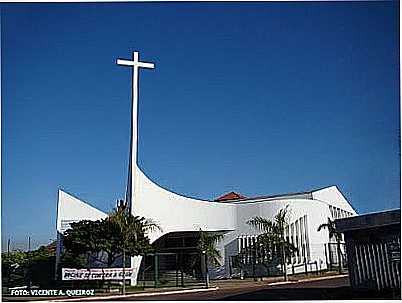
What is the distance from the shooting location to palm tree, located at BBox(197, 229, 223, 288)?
11.1 m

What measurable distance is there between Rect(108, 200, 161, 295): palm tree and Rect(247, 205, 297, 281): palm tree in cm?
140

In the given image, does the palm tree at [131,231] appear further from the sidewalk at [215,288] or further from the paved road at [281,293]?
the paved road at [281,293]

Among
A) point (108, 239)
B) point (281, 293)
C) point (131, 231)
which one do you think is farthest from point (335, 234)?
point (108, 239)

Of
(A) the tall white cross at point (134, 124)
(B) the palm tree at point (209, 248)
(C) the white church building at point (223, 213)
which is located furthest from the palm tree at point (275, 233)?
(A) the tall white cross at point (134, 124)

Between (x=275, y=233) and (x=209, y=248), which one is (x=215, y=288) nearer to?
(x=209, y=248)

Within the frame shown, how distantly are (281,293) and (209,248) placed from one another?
1.46 meters

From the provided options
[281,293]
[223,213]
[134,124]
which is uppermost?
[134,124]

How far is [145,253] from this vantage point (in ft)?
35.5

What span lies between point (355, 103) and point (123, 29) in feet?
9.30

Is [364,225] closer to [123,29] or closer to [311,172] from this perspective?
[311,172]

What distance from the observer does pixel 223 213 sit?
11.5 m

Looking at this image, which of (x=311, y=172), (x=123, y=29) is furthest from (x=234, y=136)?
(x=123, y=29)

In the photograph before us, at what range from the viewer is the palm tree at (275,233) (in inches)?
446

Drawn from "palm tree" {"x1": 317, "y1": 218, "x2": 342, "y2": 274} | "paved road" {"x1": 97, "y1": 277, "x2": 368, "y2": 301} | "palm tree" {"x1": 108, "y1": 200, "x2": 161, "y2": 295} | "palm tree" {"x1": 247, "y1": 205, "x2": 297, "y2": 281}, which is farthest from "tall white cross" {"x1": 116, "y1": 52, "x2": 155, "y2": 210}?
"palm tree" {"x1": 317, "y1": 218, "x2": 342, "y2": 274}
